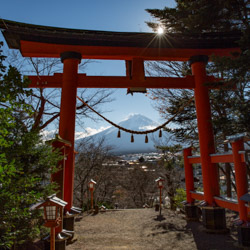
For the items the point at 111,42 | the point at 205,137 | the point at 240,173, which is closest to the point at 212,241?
the point at 240,173

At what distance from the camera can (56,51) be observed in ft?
19.5

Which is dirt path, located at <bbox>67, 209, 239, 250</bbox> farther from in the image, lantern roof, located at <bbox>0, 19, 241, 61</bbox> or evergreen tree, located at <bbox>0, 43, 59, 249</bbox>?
lantern roof, located at <bbox>0, 19, 241, 61</bbox>

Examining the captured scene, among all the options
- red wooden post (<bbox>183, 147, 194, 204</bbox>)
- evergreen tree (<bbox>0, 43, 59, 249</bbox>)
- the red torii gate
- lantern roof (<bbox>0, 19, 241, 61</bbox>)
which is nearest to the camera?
evergreen tree (<bbox>0, 43, 59, 249</bbox>)

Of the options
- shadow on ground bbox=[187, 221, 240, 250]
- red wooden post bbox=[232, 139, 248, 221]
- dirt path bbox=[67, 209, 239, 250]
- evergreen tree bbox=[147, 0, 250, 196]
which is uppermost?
evergreen tree bbox=[147, 0, 250, 196]

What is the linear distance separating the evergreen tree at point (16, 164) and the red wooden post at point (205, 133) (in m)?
4.04

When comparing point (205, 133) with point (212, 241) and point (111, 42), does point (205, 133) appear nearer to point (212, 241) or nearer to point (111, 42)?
point (212, 241)

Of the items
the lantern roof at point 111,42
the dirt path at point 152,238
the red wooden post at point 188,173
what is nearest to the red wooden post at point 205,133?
the lantern roof at point 111,42

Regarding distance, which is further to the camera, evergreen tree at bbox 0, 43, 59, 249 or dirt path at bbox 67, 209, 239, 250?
dirt path at bbox 67, 209, 239, 250

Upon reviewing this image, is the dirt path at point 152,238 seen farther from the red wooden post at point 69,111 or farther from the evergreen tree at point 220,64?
the evergreen tree at point 220,64

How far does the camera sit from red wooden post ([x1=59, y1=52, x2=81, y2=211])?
17.2 ft

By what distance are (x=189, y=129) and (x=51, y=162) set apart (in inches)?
296

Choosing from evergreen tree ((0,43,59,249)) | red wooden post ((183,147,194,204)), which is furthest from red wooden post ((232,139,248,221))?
evergreen tree ((0,43,59,249))

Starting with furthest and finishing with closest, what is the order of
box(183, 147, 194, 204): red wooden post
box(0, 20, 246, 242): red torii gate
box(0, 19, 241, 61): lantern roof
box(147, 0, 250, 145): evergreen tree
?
box(183, 147, 194, 204): red wooden post → box(0, 19, 241, 61): lantern roof → box(0, 20, 246, 242): red torii gate → box(147, 0, 250, 145): evergreen tree

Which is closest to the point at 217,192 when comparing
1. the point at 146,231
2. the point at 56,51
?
the point at 146,231
